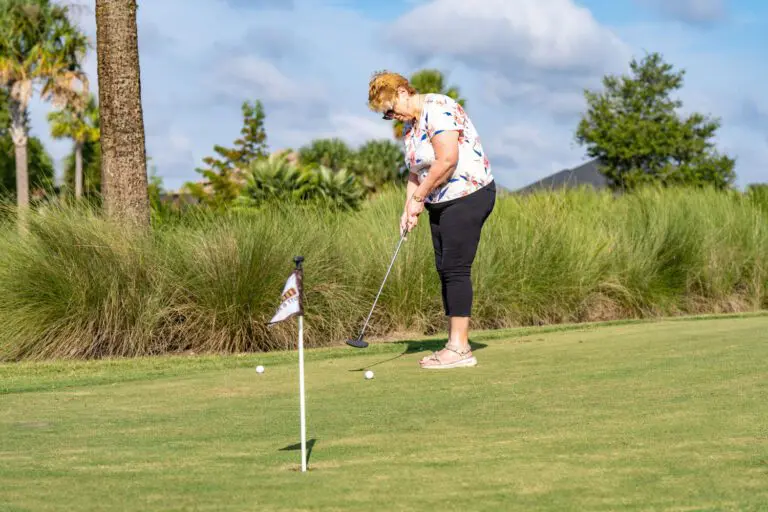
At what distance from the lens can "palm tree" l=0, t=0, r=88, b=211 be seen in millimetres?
48031

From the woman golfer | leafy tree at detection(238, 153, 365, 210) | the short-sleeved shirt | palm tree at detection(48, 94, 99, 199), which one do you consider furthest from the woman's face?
palm tree at detection(48, 94, 99, 199)

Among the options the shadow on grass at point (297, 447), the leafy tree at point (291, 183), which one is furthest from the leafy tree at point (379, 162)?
the shadow on grass at point (297, 447)

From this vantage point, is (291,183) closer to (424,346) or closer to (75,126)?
(424,346)

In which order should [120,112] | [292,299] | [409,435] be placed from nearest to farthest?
[292,299]
[409,435]
[120,112]

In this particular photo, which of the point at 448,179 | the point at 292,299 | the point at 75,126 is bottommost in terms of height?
the point at 292,299

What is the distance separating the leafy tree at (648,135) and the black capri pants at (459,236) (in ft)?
150

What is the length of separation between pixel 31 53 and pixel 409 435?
47635mm

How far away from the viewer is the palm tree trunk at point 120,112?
39.9ft

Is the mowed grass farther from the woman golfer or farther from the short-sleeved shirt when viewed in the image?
the short-sleeved shirt

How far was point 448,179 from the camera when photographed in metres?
7.41

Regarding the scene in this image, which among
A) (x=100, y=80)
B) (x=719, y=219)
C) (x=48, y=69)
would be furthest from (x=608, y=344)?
(x=48, y=69)

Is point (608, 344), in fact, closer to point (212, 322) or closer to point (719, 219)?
point (212, 322)

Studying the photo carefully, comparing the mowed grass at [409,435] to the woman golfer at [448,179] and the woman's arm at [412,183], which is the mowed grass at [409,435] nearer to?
the woman golfer at [448,179]

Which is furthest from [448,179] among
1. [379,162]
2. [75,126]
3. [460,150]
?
[75,126]
